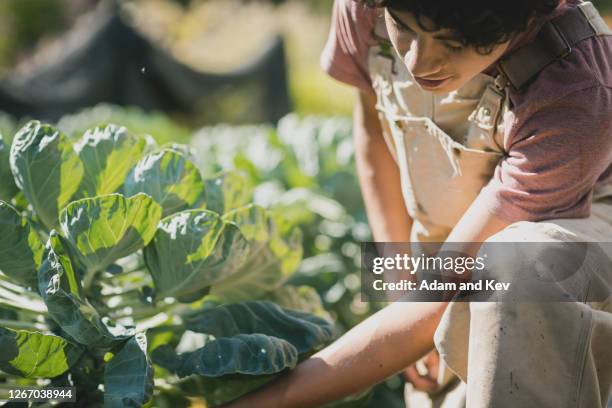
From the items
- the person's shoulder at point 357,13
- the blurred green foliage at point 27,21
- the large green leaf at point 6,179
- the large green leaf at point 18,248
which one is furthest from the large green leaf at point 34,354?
the blurred green foliage at point 27,21

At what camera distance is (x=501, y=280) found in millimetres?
1433

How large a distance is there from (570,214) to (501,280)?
0.20 meters

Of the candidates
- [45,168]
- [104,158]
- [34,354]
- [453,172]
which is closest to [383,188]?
[453,172]

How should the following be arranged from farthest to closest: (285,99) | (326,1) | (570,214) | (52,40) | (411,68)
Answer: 1. (326,1)
2. (52,40)
3. (285,99)
4. (570,214)
5. (411,68)

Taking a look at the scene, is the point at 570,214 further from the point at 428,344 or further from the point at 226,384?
the point at 226,384

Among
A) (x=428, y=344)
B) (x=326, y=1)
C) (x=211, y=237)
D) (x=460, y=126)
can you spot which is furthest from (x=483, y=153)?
(x=326, y=1)

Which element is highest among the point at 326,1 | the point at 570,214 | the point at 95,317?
the point at 570,214

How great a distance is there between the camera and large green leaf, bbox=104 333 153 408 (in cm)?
147

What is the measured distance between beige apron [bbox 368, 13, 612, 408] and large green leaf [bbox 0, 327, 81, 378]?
2.25 ft

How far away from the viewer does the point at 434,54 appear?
4.49ft

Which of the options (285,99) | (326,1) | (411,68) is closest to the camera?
(411,68)

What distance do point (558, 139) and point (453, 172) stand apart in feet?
1.10

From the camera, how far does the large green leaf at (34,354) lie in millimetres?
1472

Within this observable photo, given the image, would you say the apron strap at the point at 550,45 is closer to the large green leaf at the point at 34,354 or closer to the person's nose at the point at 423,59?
the person's nose at the point at 423,59
